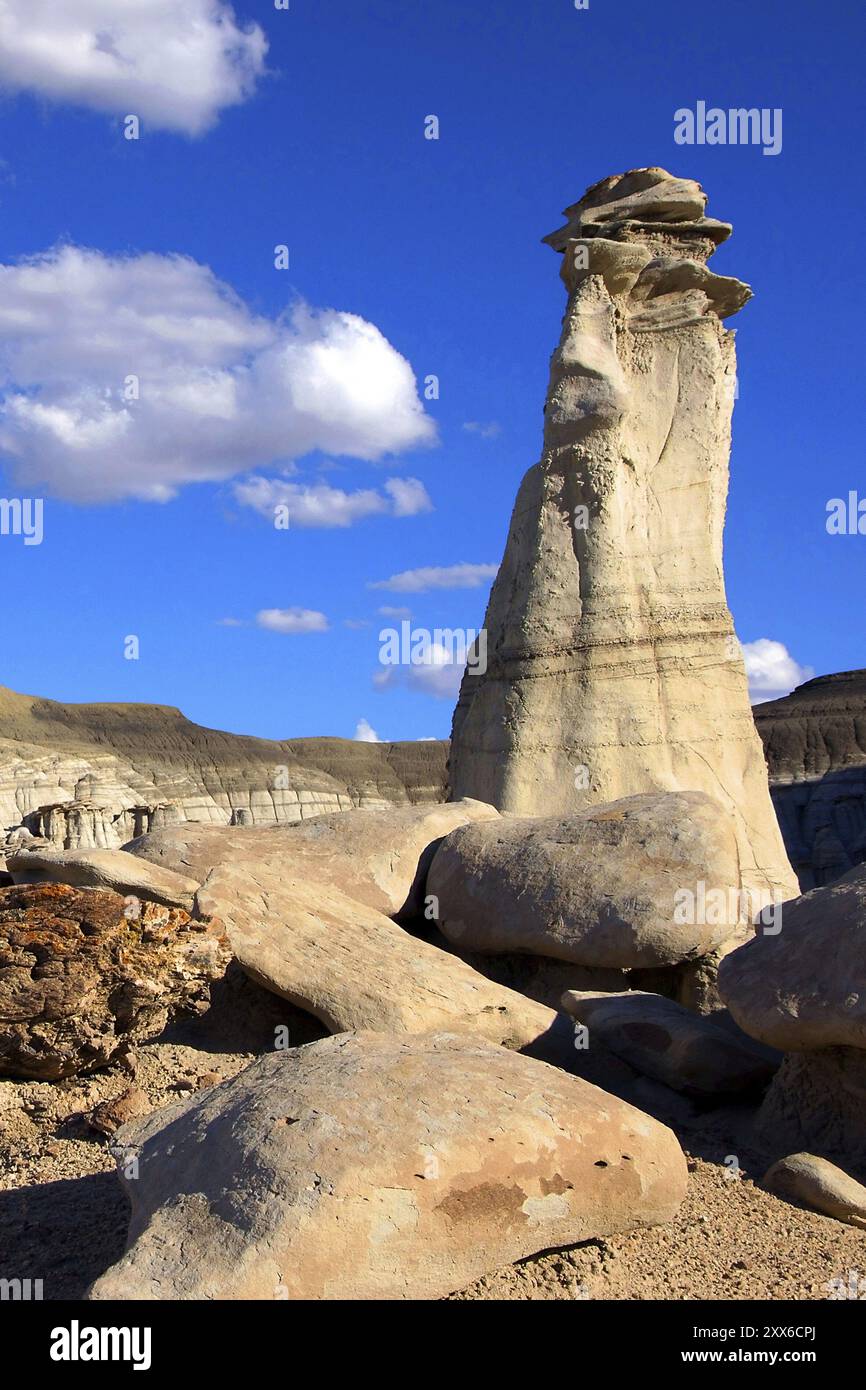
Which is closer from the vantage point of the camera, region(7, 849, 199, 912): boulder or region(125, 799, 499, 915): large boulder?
region(7, 849, 199, 912): boulder

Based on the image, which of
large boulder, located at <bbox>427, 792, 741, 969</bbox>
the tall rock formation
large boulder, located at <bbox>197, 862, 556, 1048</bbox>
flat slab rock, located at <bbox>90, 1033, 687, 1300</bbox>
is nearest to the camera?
flat slab rock, located at <bbox>90, 1033, 687, 1300</bbox>

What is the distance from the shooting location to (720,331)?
10.5 metres

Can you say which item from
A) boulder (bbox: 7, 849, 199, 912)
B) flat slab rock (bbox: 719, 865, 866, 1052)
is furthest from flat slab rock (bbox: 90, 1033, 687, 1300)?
boulder (bbox: 7, 849, 199, 912)

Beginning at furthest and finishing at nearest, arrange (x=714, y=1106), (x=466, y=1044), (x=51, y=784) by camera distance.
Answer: (x=51, y=784)
(x=714, y=1106)
(x=466, y=1044)

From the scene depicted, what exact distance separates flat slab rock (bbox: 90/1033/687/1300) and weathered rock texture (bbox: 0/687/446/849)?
33964mm

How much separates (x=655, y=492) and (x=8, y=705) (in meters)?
57.1

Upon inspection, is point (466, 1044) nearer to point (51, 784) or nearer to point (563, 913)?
point (563, 913)

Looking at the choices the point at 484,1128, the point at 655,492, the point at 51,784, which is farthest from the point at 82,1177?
the point at 51,784

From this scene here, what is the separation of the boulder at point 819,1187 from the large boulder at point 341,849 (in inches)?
110

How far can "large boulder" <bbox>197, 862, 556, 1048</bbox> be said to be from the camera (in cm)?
488

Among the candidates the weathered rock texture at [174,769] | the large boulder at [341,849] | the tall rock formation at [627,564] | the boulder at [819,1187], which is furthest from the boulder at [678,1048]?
the weathered rock texture at [174,769]

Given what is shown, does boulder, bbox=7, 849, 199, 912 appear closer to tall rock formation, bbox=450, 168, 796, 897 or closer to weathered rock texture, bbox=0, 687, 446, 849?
tall rock formation, bbox=450, 168, 796, 897

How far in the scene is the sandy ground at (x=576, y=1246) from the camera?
10.7ft

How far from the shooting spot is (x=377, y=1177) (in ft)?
10.2
